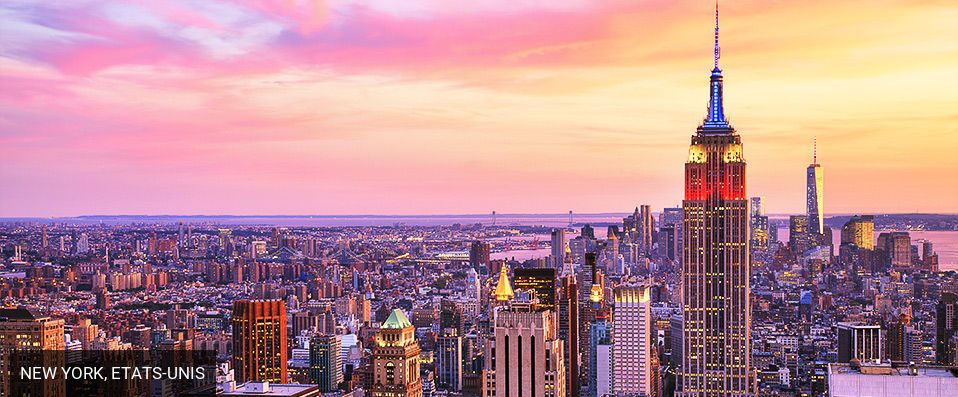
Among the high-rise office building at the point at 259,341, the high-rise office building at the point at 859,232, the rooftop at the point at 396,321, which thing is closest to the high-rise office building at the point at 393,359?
the rooftop at the point at 396,321

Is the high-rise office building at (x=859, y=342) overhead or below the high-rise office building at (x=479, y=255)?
below

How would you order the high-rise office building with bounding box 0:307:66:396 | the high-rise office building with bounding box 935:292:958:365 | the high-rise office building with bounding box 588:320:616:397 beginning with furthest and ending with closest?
the high-rise office building with bounding box 588:320:616:397
the high-rise office building with bounding box 935:292:958:365
the high-rise office building with bounding box 0:307:66:396

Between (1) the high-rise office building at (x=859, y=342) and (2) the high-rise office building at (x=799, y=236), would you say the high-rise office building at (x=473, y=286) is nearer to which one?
(2) the high-rise office building at (x=799, y=236)

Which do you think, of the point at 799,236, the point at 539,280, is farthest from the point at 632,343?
the point at 799,236

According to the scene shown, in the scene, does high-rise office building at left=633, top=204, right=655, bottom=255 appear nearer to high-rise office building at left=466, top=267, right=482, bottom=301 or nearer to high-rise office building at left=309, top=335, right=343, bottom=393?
high-rise office building at left=466, top=267, right=482, bottom=301

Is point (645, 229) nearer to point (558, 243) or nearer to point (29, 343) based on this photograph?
point (558, 243)

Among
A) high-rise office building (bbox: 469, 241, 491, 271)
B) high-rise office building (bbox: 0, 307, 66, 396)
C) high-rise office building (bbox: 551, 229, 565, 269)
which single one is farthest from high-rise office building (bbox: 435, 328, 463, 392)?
high-rise office building (bbox: 469, 241, 491, 271)
